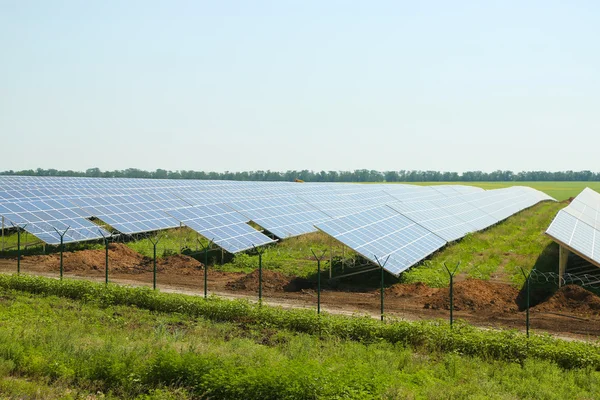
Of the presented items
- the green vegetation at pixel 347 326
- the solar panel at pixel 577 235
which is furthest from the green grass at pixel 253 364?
the solar panel at pixel 577 235

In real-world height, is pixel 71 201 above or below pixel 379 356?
above

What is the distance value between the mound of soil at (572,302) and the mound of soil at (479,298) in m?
1.05

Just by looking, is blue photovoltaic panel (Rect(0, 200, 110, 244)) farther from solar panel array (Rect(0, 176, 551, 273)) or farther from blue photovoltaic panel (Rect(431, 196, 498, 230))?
blue photovoltaic panel (Rect(431, 196, 498, 230))

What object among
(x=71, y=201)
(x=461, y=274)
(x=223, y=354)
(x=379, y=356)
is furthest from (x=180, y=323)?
(x=71, y=201)

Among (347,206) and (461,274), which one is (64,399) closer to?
(461,274)

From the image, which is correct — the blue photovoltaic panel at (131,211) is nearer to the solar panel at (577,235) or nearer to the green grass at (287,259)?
the green grass at (287,259)

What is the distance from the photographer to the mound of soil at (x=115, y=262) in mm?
27555

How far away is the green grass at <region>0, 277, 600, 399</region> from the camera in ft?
35.1

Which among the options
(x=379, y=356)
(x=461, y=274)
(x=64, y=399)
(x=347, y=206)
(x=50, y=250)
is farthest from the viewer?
(x=347, y=206)

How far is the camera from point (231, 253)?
2966 cm

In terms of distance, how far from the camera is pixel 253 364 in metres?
12.0

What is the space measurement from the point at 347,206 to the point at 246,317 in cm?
3487

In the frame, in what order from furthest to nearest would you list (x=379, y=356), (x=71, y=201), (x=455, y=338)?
1. (x=71, y=201)
2. (x=455, y=338)
3. (x=379, y=356)

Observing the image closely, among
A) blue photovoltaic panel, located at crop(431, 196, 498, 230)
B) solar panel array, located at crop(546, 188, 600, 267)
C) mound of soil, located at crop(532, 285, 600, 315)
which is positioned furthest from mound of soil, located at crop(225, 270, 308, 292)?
blue photovoltaic panel, located at crop(431, 196, 498, 230)
